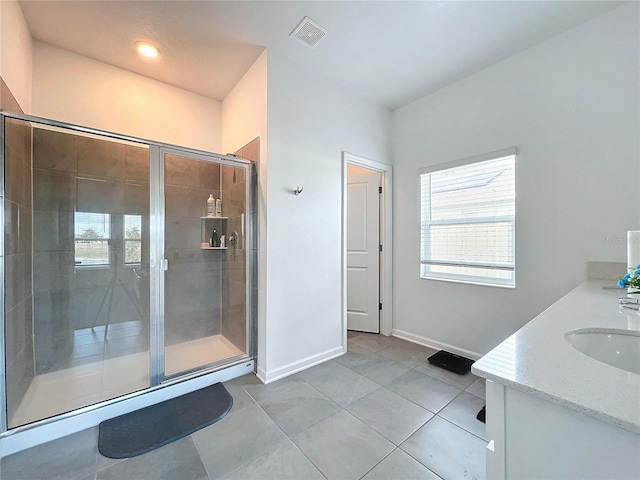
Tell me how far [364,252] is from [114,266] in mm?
2762

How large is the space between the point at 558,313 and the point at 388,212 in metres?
2.24

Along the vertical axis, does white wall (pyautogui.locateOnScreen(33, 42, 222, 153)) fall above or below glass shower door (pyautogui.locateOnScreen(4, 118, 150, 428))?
above

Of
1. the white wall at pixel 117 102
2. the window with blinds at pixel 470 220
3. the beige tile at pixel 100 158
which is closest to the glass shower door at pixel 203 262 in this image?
the beige tile at pixel 100 158

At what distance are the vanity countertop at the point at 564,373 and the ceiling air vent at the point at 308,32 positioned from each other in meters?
2.42

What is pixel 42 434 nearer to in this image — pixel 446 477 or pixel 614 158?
pixel 446 477

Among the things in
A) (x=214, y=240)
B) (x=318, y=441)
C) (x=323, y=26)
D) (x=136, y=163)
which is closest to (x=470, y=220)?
(x=323, y=26)

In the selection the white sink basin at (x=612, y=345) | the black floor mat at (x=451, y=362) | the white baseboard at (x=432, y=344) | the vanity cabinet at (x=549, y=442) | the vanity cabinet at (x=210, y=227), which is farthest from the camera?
the vanity cabinet at (x=210, y=227)

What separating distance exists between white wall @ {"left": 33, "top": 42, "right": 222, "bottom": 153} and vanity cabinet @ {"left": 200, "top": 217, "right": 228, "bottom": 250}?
0.90 metres

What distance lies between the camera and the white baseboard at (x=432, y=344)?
104 inches

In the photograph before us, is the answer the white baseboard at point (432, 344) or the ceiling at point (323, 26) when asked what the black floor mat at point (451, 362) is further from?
the ceiling at point (323, 26)

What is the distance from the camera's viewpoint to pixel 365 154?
306 cm

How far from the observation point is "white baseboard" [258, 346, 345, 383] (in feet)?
7.53

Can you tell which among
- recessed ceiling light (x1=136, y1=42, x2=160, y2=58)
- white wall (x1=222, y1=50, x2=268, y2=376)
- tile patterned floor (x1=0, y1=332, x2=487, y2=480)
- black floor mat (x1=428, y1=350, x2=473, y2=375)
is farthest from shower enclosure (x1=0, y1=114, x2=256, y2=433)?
black floor mat (x1=428, y1=350, x2=473, y2=375)

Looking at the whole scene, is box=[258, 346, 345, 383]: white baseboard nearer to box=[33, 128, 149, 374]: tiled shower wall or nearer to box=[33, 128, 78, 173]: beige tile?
box=[33, 128, 149, 374]: tiled shower wall
